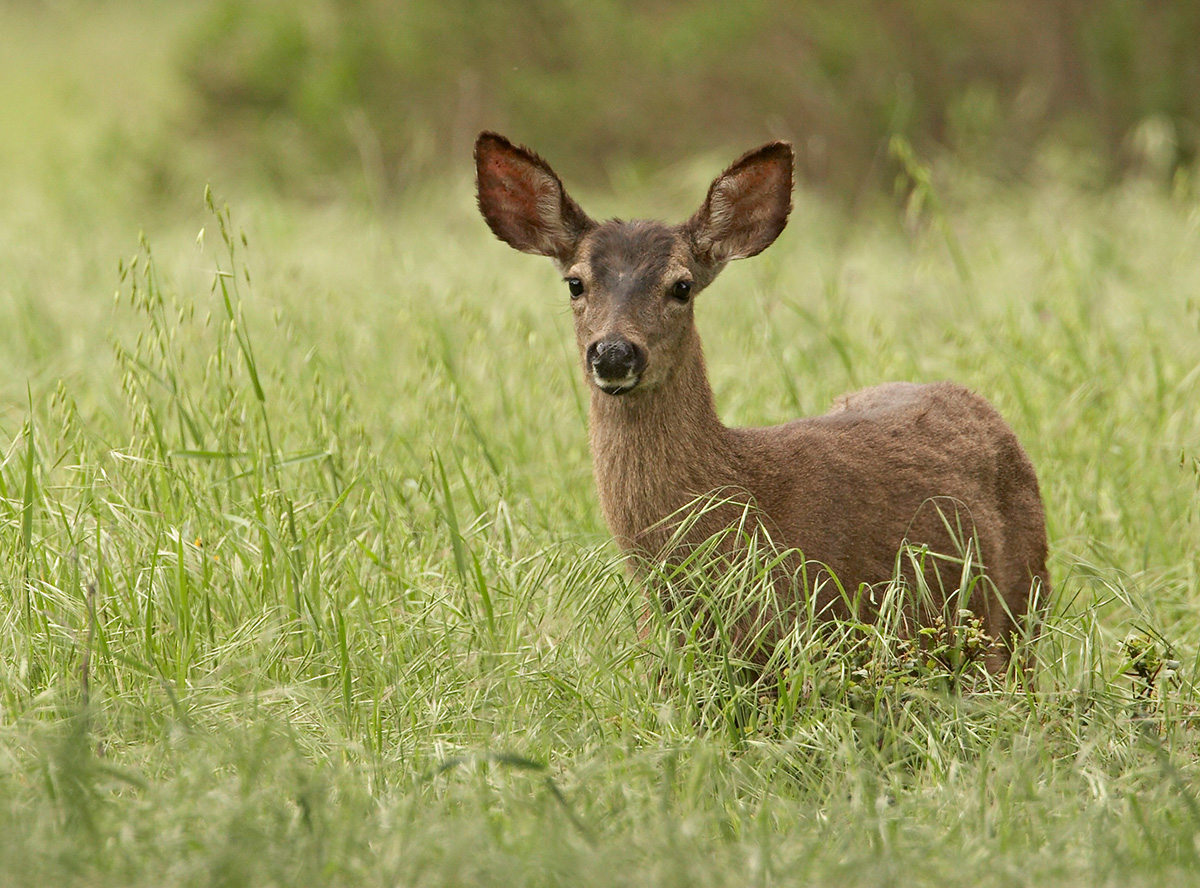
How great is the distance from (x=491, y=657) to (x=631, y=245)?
1.13m

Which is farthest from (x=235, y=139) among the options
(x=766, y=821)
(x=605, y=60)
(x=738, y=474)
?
(x=766, y=821)

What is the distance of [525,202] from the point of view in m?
3.94

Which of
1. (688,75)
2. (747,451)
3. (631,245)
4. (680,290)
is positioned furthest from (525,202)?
(688,75)

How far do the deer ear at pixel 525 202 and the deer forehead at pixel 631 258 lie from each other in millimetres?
121

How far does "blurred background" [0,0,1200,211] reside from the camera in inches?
492

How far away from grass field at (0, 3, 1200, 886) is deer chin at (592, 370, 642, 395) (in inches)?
15.1

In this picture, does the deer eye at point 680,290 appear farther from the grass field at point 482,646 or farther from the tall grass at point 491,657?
the tall grass at point 491,657

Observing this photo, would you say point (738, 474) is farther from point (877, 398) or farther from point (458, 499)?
point (458, 499)

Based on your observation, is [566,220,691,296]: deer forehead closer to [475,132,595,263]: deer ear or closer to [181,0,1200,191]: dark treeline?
[475,132,595,263]: deer ear

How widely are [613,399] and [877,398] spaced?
94cm

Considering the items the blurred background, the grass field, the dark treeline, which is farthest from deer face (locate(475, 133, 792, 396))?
the dark treeline

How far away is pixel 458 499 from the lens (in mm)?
4258

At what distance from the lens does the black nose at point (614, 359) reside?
3328 millimetres

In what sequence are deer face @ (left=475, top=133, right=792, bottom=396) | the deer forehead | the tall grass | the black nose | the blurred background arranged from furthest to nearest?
the blurred background
the deer forehead
deer face @ (left=475, top=133, right=792, bottom=396)
the black nose
the tall grass
